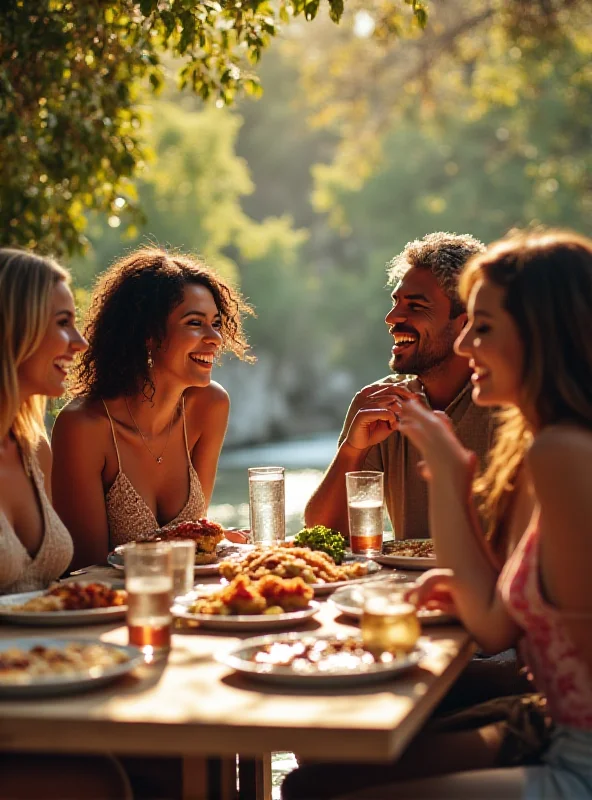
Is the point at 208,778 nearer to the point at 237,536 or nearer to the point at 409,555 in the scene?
the point at 409,555

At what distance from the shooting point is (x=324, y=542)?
2.94 metres

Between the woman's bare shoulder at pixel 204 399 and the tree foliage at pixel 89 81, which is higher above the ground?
the tree foliage at pixel 89 81

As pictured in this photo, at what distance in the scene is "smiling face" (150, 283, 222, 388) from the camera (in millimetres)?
A: 3818

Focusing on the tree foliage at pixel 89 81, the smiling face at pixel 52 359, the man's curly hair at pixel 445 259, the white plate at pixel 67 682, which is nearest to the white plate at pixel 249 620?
the white plate at pixel 67 682

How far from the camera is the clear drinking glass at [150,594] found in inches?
82.4

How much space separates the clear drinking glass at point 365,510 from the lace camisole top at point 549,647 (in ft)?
3.21

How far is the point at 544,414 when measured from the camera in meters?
2.06

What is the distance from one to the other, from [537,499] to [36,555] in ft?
4.42

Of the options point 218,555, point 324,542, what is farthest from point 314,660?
point 218,555

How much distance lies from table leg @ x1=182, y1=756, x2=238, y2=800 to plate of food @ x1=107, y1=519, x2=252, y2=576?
2.25 ft

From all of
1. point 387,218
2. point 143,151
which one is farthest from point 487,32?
point 387,218

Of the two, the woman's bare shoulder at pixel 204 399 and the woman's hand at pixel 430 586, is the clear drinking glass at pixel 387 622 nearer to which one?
the woman's hand at pixel 430 586

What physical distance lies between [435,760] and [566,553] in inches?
17.7

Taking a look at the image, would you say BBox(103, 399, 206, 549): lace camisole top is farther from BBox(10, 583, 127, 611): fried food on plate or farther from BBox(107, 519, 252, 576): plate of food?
BBox(10, 583, 127, 611): fried food on plate
